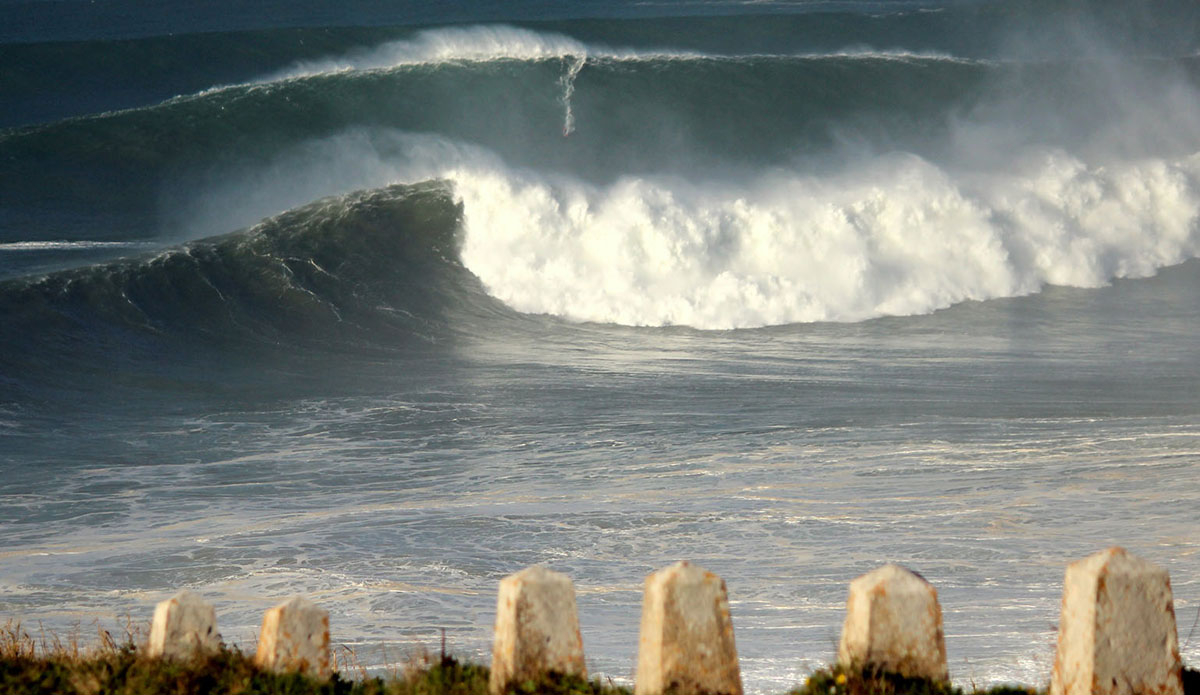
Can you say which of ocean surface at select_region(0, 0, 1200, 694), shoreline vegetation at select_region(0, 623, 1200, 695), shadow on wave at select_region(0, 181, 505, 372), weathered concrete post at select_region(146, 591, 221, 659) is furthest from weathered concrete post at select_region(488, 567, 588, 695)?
Answer: shadow on wave at select_region(0, 181, 505, 372)

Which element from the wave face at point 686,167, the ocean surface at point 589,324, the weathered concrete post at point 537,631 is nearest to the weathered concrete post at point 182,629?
the weathered concrete post at point 537,631

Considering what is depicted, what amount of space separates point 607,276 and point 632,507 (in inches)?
352

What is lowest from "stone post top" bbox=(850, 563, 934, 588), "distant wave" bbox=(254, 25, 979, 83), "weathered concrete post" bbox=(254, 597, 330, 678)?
"weathered concrete post" bbox=(254, 597, 330, 678)

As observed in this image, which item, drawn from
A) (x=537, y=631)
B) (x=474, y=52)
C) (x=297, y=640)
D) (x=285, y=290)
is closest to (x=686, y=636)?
(x=537, y=631)

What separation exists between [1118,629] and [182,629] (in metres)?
2.18

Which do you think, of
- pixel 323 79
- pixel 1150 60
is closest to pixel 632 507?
pixel 323 79

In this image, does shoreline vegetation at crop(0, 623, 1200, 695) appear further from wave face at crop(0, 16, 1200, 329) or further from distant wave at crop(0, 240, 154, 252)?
distant wave at crop(0, 240, 154, 252)

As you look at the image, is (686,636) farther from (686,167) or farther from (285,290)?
(686,167)

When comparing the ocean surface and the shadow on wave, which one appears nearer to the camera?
the ocean surface

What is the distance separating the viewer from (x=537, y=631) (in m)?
2.90

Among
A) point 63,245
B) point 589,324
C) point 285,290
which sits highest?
point 63,245

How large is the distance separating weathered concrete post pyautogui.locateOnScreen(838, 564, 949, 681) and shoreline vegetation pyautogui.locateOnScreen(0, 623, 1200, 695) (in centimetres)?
3

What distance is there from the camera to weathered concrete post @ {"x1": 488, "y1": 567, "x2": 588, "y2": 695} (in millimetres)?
2861

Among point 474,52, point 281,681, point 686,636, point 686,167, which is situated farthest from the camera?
point 474,52
